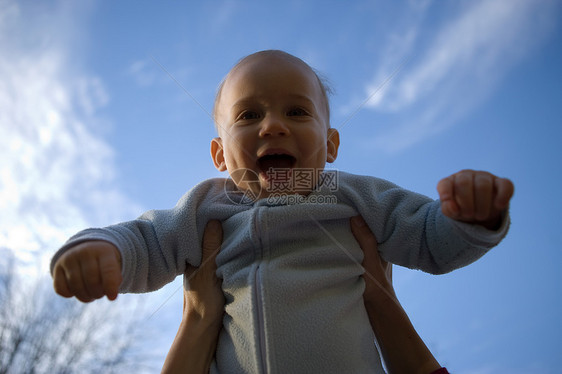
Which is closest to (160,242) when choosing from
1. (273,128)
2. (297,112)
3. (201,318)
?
(201,318)

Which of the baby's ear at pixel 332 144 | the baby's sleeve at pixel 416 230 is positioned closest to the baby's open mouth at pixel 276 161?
the baby's sleeve at pixel 416 230

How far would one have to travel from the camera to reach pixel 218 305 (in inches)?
51.3

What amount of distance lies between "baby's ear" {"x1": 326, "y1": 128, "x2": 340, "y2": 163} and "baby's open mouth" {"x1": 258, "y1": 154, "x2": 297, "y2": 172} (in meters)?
0.39

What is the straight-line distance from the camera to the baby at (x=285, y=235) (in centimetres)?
99

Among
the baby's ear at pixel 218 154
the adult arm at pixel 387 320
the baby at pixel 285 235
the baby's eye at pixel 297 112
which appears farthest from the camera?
the baby's ear at pixel 218 154

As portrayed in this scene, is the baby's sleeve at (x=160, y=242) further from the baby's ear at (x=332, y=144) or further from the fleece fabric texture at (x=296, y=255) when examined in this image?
the baby's ear at (x=332, y=144)

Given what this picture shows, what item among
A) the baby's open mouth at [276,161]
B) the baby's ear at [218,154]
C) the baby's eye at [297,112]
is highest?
the baby's ear at [218,154]

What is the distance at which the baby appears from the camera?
99 cm

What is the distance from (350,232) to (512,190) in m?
0.56

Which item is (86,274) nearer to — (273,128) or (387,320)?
(273,128)

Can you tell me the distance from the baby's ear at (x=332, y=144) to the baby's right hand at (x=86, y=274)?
3.42ft

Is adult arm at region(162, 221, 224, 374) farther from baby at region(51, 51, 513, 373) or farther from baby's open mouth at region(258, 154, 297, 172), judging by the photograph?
baby's open mouth at region(258, 154, 297, 172)

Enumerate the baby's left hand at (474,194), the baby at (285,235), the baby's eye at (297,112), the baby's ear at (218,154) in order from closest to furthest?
1. the baby's left hand at (474,194)
2. the baby at (285,235)
3. the baby's eye at (297,112)
4. the baby's ear at (218,154)

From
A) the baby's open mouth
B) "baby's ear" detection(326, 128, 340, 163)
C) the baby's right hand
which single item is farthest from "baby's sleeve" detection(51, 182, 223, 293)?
"baby's ear" detection(326, 128, 340, 163)
